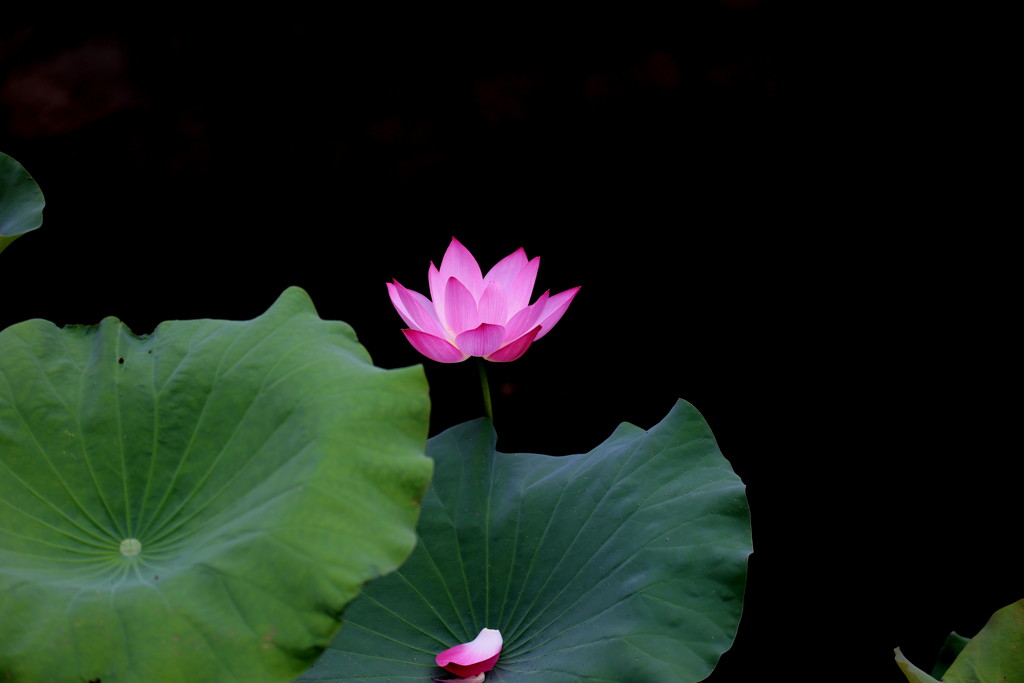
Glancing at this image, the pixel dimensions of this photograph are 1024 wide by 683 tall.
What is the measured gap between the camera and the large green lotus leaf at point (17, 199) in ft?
2.89

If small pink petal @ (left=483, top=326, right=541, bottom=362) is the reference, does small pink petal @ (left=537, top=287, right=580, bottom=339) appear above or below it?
above

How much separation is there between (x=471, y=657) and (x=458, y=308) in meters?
0.30

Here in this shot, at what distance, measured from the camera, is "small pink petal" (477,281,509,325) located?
805mm

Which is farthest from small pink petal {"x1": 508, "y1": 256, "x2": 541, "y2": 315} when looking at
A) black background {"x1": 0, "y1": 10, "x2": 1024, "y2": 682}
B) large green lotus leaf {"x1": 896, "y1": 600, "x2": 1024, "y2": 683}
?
black background {"x1": 0, "y1": 10, "x2": 1024, "y2": 682}

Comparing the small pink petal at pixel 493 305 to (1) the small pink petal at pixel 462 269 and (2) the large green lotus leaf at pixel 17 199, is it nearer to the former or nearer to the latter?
(1) the small pink petal at pixel 462 269

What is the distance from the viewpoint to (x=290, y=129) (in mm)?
1992

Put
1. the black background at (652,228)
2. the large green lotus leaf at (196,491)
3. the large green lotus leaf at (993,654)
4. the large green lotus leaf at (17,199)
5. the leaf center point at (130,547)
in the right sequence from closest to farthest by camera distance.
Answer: the large green lotus leaf at (196,491)
the leaf center point at (130,547)
the large green lotus leaf at (993,654)
the large green lotus leaf at (17,199)
the black background at (652,228)

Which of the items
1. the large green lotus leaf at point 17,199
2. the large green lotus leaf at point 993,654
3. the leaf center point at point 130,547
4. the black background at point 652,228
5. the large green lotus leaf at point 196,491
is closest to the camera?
the large green lotus leaf at point 196,491

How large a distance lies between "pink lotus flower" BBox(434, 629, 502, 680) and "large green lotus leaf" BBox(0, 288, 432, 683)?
0.55 ft

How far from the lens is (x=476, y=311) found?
2.63ft

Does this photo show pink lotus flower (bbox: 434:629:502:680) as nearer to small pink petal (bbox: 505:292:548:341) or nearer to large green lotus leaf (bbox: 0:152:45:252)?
small pink petal (bbox: 505:292:548:341)

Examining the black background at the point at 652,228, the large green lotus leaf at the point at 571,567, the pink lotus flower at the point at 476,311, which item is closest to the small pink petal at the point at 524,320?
the pink lotus flower at the point at 476,311

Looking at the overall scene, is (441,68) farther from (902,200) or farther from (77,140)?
(902,200)

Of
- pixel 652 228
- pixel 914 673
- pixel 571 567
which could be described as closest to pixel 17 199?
pixel 571 567
